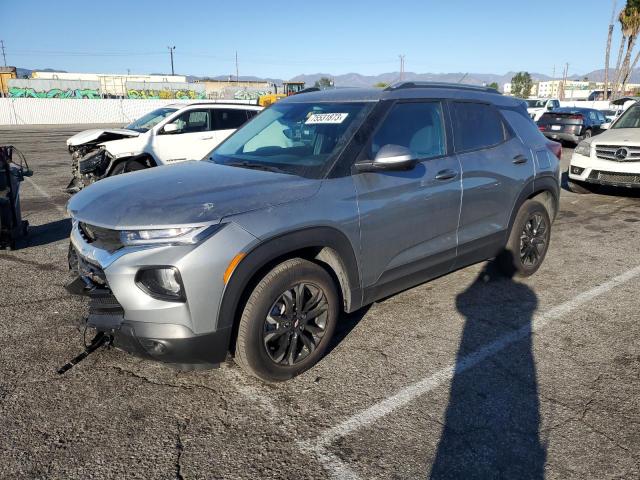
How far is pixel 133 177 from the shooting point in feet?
11.7

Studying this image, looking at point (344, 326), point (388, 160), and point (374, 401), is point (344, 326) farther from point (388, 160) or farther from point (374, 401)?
point (388, 160)

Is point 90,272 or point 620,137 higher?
point 620,137

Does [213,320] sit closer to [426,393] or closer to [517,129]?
[426,393]

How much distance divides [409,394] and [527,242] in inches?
102

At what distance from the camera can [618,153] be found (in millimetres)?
8477

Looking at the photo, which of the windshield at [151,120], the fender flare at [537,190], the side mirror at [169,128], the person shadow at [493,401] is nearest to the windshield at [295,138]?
the person shadow at [493,401]

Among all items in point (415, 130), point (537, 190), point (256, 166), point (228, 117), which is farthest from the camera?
point (228, 117)

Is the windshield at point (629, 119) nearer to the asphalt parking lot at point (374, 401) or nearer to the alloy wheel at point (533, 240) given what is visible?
the alloy wheel at point (533, 240)

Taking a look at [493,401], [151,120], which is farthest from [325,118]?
[151,120]

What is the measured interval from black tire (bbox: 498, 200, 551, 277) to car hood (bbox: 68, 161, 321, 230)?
2.48 m

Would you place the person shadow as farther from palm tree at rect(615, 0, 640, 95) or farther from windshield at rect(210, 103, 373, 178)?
palm tree at rect(615, 0, 640, 95)

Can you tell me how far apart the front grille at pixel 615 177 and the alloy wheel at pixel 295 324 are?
7.25 metres

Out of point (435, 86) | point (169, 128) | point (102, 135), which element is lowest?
point (102, 135)

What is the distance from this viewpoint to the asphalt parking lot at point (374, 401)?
8.32 ft
